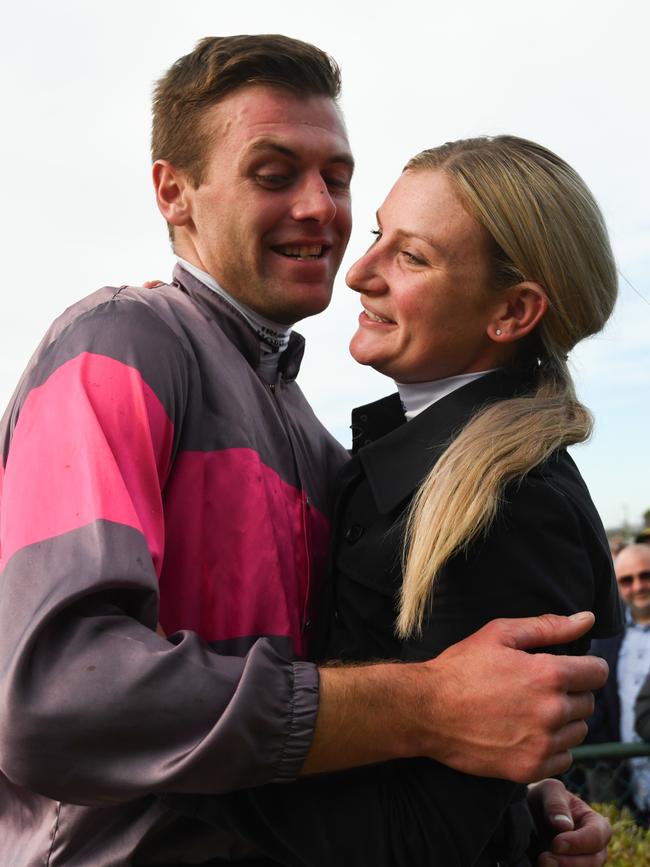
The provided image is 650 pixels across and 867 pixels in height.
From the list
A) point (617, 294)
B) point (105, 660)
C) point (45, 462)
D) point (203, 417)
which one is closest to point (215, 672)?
point (105, 660)

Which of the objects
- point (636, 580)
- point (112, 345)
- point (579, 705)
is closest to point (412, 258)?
point (112, 345)

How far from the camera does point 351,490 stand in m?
2.64

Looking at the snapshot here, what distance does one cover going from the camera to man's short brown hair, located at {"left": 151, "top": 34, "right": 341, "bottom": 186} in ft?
9.43

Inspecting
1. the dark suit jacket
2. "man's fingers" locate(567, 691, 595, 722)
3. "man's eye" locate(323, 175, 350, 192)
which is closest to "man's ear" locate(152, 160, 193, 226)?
"man's eye" locate(323, 175, 350, 192)

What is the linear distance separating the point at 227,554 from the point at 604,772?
13.1ft

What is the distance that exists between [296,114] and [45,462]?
1.34 meters

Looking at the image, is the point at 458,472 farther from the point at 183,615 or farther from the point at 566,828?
the point at 566,828

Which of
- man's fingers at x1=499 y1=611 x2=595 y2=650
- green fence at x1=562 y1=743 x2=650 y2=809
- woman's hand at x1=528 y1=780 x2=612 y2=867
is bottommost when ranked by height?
green fence at x1=562 y1=743 x2=650 y2=809

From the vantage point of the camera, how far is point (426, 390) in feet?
9.15

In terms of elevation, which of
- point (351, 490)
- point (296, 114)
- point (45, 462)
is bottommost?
point (351, 490)

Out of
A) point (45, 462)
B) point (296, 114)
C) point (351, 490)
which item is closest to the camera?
point (45, 462)

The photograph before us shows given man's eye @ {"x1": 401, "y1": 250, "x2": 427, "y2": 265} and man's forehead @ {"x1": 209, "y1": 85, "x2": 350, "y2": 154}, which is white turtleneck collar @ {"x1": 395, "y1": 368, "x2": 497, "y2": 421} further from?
man's forehead @ {"x1": 209, "y1": 85, "x2": 350, "y2": 154}

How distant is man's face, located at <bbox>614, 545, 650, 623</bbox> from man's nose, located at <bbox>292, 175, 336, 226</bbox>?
431 centimetres

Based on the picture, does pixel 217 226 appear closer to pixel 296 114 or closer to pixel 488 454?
pixel 296 114
